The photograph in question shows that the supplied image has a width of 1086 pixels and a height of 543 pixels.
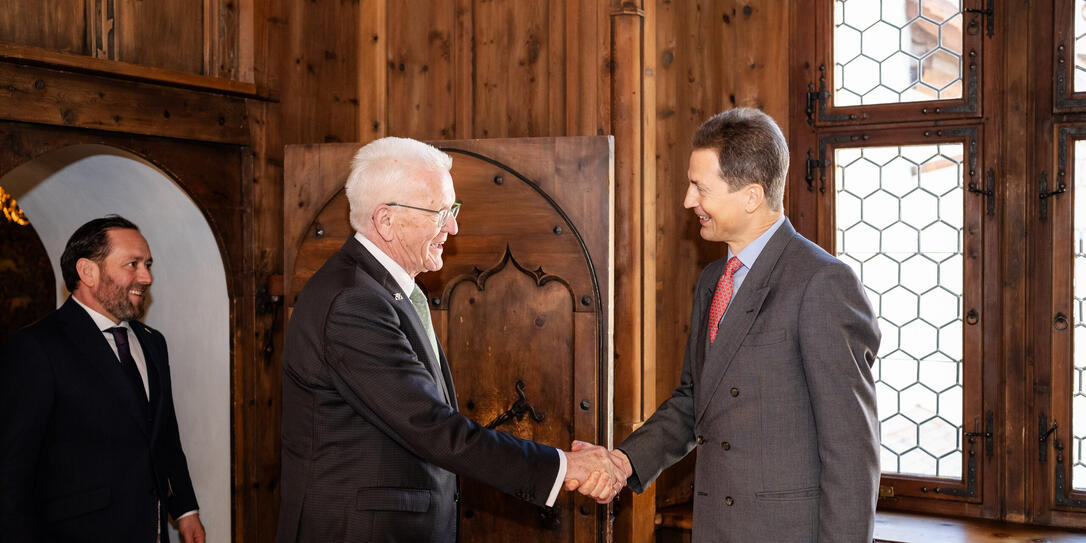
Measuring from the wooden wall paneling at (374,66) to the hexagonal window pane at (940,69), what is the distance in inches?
89.0

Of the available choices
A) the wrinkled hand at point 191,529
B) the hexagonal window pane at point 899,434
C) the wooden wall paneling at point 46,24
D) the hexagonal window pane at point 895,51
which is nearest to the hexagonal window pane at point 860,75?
the hexagonal window pane at point 895,51

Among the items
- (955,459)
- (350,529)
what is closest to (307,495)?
(350,529)

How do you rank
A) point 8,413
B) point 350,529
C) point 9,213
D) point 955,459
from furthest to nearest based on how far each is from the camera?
point 9,213, point 955,459, point 8,413, point 350,529

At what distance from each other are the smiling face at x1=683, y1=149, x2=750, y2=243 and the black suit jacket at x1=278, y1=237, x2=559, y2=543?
781mm

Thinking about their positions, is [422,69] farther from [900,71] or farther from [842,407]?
[842,407]

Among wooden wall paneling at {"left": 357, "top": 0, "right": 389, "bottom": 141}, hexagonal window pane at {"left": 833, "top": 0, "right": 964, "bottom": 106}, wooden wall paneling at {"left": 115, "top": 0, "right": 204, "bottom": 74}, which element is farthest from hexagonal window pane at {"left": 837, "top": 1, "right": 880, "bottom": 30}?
wooden wall paneling at {"left": 115, "top": 0, "right": 204, "bottom": 74}

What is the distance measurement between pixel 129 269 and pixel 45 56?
2.42ft

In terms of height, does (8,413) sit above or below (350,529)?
above

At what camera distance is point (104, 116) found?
3369 millimetres

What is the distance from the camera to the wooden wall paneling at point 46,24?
3.14 m

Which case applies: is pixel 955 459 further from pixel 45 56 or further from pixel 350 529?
pixel 45 56

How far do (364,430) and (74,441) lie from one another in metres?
1.18

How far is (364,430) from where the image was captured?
2.33 m

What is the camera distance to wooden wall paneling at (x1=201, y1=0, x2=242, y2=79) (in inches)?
148
